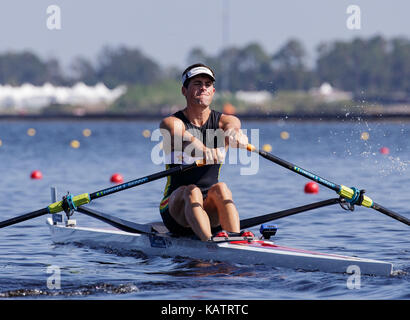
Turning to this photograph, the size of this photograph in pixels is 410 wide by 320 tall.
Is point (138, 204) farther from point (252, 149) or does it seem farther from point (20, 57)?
point (20, 57)

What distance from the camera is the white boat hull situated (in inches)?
347

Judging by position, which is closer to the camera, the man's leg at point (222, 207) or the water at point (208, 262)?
the water at point (208, 262)

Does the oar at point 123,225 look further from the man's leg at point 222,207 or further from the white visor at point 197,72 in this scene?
the white visor at point 197,72

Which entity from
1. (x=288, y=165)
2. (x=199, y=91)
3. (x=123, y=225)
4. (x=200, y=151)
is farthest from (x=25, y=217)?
(x=288, y=165)

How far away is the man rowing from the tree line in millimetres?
65997

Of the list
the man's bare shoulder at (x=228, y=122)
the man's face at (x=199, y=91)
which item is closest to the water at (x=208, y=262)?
the man's bare shoulder at (x=228, y=122)

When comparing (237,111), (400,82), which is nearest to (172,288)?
(237,111)

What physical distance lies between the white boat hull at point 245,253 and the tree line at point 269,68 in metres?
65.3

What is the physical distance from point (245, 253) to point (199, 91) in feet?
6.36

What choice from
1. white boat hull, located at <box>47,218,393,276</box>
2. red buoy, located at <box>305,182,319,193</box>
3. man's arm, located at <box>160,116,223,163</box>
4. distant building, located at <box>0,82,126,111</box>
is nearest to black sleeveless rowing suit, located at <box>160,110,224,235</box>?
man's arm, located at <box>160,116,223,163</box>

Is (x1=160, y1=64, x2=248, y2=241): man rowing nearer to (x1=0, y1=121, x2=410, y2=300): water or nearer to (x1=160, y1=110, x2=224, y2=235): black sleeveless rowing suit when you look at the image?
(x1=160, y1=110, x2=224, y2=235): black sleeveless rowing suit

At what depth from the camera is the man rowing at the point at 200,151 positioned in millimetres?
9148

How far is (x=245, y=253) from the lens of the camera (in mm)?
9320

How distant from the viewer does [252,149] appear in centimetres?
923
